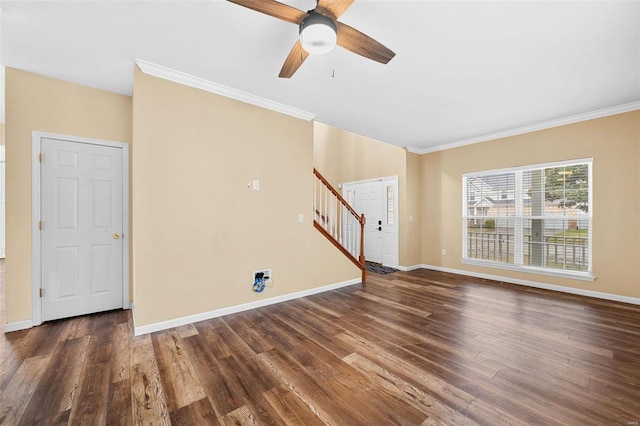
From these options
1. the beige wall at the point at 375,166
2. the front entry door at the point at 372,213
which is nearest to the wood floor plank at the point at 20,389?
the beige wall at the point at 375,166

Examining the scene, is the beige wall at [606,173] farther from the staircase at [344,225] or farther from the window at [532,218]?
the staircase at [344,225]

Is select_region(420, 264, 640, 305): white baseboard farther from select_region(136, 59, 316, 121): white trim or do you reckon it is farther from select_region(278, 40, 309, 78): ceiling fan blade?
select_region(278, 40, 309, 78): ceiling fan blade

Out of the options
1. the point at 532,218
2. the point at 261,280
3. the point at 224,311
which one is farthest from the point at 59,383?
the point at 532,218

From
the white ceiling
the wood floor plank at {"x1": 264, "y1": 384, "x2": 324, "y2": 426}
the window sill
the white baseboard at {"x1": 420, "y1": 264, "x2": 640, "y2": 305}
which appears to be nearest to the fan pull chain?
the white ceiling

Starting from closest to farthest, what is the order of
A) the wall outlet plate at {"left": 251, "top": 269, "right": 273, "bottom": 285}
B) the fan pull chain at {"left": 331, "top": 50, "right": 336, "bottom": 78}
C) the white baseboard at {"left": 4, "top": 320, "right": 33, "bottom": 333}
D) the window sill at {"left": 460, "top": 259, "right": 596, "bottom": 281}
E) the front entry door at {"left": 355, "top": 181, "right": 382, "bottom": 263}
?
the fan pull chain at {"left": 331, "top": 50, "right": 336, "bottom": 78} < the white baseboard at {"left": 4, "top": 320, "right": 33, "bottom": 333} < the wall outlet plate at {"left": 251, "top": 269, "right": 273, "bottom": 285} < the window sill at {"left": 460, "top": 259, "right": 596, "bottom": 281} < the front entry door at {"left": 355, "top": 181, "right": 382, "bottom": 263}

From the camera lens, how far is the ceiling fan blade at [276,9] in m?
1.64

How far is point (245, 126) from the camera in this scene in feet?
11.2

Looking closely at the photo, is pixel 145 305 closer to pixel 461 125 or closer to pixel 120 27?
pixel 120 27

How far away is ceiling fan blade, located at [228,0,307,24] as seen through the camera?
164 cm

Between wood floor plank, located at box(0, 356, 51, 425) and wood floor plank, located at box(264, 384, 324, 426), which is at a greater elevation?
wood floor plank, located at box(0, 356, 51, 425)

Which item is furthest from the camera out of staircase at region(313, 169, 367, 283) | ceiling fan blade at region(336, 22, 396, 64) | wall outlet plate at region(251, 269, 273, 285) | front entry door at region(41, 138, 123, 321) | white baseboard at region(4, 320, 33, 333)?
staircase at region(313, 169, 367, 283)

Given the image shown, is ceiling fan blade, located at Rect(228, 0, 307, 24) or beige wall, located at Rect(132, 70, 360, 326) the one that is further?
beige wall, located at Rect(132, 70, 360, 326)

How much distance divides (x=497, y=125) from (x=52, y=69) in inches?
236

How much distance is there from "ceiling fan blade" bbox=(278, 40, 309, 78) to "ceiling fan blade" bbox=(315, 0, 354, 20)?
0.32 meters
